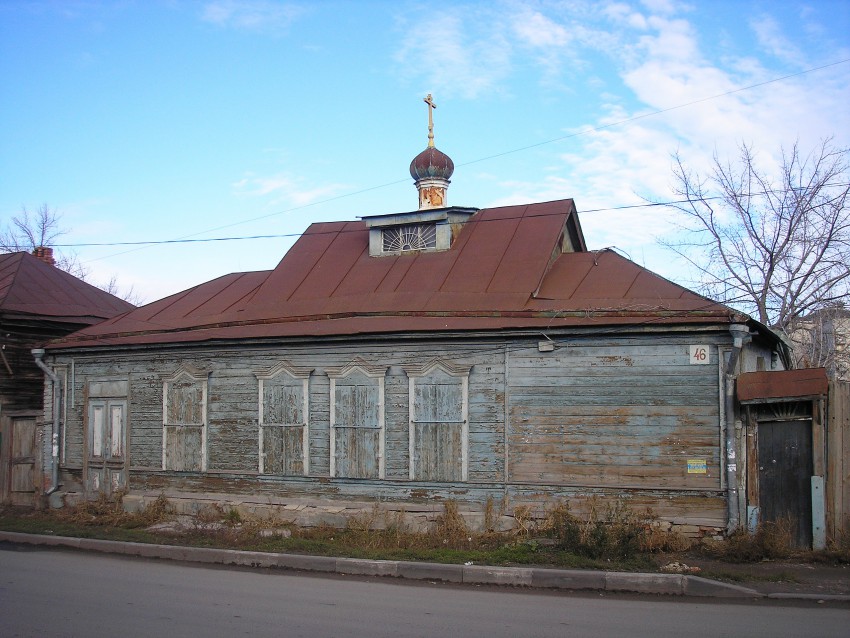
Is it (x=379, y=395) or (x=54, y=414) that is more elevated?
(x=379, y=395)

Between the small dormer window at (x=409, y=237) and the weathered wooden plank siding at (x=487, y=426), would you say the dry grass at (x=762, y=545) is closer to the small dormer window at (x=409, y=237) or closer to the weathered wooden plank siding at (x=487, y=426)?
the weathered wooden plank siding at (x=487, y=426)

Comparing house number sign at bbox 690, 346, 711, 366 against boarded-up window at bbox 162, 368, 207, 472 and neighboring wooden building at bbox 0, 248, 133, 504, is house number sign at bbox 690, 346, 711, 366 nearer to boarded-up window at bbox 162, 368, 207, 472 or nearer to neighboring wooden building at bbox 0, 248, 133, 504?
boarded-up window at bbox 162, 368, 207, 472

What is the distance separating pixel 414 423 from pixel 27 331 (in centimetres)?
1182

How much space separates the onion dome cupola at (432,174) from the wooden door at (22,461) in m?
10.2

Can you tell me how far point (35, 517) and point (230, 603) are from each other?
32.3 feet

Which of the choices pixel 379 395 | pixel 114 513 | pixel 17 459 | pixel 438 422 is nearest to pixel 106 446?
pixel 114 513

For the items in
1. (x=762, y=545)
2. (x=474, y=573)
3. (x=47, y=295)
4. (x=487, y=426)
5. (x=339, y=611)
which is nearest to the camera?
(x=339, y=611)

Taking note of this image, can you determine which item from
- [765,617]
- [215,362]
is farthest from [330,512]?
[765,617]

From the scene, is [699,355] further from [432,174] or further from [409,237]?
[432,174]

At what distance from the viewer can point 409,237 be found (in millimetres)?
17188

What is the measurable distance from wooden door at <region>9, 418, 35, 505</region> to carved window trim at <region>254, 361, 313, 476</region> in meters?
6.35

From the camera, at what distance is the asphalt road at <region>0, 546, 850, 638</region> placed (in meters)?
7.59

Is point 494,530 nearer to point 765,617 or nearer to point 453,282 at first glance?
point 453,282

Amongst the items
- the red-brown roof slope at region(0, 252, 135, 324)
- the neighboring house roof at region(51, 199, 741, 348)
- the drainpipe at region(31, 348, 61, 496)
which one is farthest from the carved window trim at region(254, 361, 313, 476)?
the red-brown roof slope at region(0, 252, 135, 324)
